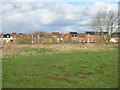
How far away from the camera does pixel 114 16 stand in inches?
2126

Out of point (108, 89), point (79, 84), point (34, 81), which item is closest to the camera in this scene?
point (108, 89)

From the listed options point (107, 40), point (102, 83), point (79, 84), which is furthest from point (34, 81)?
point (107, 40)

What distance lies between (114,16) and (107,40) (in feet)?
21.9

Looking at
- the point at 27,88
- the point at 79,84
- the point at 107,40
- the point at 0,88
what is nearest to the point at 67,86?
the point at 79,84

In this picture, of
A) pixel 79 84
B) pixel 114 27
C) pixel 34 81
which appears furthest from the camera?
pixel 114 27

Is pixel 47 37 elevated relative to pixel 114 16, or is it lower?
lower

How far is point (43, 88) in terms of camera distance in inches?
326

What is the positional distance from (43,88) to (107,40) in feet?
155

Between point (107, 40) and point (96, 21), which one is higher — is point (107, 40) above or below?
below

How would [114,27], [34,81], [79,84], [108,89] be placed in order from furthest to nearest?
[114,27] → [34,81] → [79,84] → [108,89]

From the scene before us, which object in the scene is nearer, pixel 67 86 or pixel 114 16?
pixel 67 86

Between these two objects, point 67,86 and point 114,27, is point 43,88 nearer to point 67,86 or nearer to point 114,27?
point 67,86

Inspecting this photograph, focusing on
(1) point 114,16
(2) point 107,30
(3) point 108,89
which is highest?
(1) point 114,16

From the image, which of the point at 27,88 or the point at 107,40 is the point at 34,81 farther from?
the point at 107,40
